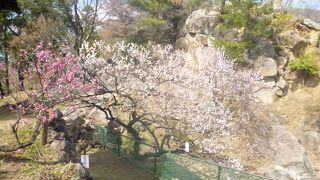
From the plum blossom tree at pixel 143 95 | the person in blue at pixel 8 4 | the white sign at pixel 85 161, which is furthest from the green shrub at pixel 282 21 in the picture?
the person in blue at pixel 8 4

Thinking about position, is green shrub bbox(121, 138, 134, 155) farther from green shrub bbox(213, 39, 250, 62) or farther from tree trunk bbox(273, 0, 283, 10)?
tree trunk bbox(273, 0, 283, 10)

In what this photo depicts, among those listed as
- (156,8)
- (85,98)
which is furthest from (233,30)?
(85,98)

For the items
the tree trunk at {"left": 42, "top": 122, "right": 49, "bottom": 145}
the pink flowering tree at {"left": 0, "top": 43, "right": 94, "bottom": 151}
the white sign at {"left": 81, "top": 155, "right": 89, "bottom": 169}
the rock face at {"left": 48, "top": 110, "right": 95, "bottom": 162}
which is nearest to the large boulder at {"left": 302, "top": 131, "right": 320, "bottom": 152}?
the rock face at {"left": 48, "top": 110, "right": 95, "bottom": 162}

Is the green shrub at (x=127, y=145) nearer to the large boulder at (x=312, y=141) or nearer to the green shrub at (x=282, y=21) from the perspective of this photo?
the large boulder at (x=312, y=141)

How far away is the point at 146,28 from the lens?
24.7m

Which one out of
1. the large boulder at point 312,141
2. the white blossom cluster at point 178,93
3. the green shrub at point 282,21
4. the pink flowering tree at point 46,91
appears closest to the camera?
the pink flowering tree at point 46,91

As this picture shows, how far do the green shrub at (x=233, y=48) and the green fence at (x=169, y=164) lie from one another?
10.3 metres

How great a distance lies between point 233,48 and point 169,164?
509 inches

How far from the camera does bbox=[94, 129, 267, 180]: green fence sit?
7.80 metres

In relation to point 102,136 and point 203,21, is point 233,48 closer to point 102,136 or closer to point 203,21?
point 203,21

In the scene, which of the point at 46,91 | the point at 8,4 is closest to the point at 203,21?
the point at 46,91

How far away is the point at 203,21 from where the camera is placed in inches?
926

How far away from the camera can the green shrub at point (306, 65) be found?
21.2 meters

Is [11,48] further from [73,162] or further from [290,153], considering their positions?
[290,153]
